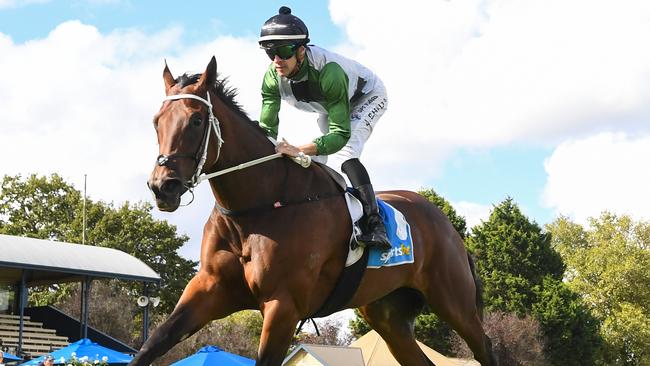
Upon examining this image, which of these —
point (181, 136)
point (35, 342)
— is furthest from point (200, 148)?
point (35, 342)

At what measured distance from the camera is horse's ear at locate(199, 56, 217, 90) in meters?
6.85

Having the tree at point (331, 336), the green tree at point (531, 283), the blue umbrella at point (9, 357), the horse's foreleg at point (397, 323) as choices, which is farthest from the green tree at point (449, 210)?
the horse's foreleg at point (397, 323)

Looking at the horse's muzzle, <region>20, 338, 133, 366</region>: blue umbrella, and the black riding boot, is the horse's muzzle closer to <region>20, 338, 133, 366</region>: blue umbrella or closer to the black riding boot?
the black riding boot

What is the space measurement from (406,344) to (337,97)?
108 inches

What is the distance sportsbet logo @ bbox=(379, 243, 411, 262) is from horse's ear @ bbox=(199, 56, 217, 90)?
87.7 inches

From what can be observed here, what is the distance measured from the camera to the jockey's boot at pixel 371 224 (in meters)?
7.64

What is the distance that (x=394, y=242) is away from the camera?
26.5ft

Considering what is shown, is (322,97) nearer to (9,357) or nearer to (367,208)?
(367,208)

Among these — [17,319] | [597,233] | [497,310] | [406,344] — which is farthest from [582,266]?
[406,344]

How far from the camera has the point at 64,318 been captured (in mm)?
43906

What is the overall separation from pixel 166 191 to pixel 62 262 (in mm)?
32295

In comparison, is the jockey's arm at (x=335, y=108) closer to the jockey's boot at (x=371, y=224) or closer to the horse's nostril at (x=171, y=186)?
the jockey's boot at (x=371, y=224)

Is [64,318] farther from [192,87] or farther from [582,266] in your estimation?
[582,266]

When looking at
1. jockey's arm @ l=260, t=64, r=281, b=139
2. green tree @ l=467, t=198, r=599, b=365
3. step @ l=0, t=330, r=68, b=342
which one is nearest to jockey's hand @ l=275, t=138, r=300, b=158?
jockey's arm @ l=260, t=64, r=281, b=139
